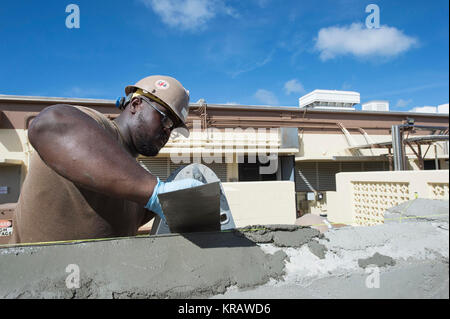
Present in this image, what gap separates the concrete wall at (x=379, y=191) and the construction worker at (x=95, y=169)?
283cm

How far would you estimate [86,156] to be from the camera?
3.10 feet

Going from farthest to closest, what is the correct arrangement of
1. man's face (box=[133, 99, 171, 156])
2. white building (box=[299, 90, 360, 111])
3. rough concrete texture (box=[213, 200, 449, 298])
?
Result: white building (box=[299, 90, 360, 111])
man's face (box=[133, 99, 171, 156])
rough concrete texture (box=[213, 200, 449, 298])

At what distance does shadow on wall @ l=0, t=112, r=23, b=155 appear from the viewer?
28.1ft

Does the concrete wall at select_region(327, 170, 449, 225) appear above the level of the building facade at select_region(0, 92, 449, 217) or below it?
below

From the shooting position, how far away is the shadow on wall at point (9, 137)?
857 cm

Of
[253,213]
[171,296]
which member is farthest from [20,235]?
[253,213]

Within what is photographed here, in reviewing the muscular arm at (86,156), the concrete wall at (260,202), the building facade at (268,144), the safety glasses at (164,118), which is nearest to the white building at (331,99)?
the building facade at (268,144)

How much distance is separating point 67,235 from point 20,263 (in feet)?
0.75

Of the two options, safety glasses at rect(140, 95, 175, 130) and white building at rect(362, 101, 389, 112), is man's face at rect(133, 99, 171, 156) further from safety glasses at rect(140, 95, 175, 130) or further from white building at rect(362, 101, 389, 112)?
white building at rect(362, 101, 389, 112)

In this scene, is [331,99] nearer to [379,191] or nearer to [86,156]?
[379,191]

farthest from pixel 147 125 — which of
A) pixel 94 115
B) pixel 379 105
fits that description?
pixel 379 105

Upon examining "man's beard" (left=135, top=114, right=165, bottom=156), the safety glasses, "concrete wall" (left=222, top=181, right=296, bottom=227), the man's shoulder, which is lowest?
"concrete wall" (left=222, top=181, right=296, bottom=227)

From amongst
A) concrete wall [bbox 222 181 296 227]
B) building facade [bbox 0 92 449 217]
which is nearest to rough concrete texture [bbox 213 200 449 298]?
concrete wall [bbox 222 181 296 227]

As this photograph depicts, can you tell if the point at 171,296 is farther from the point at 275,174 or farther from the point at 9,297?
the point at 275,174
